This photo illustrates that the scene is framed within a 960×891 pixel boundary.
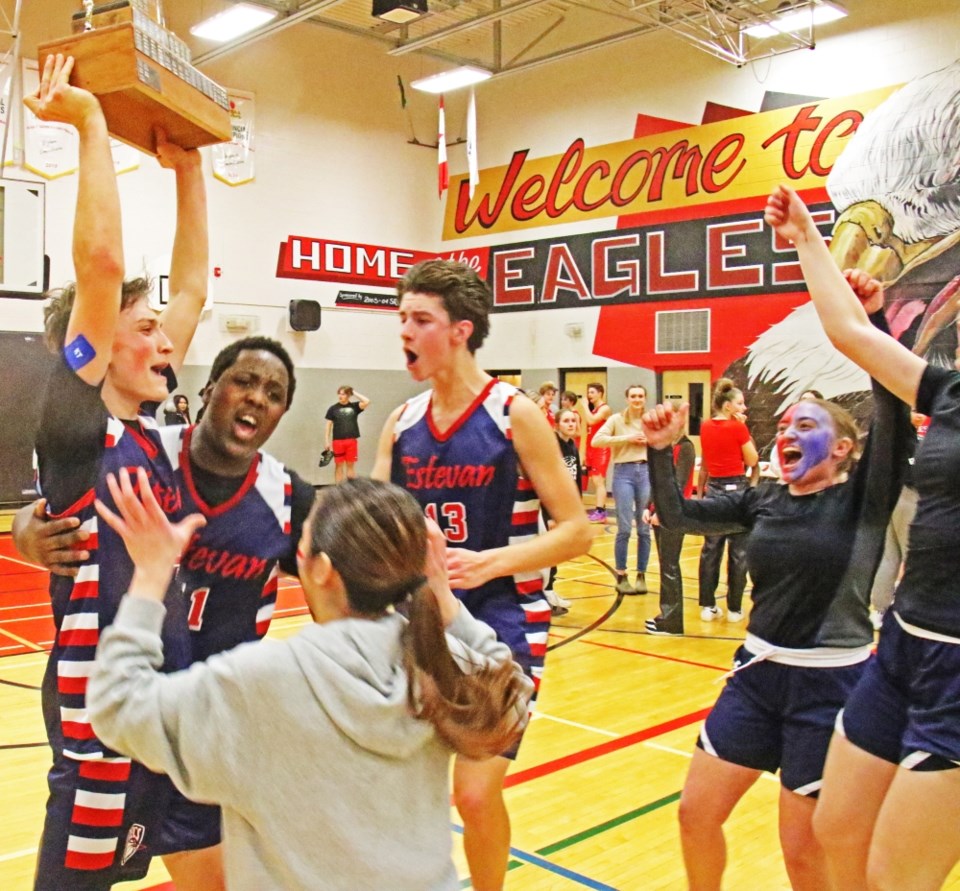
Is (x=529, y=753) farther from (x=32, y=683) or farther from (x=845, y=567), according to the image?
(x=32, y=683)

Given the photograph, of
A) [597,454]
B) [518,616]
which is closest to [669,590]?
[518,616]

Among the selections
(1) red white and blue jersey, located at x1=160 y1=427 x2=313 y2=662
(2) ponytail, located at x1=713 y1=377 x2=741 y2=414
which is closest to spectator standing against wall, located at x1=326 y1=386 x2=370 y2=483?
(2) ponytail, located at x1=713 y1=377 x2=741 y2=414

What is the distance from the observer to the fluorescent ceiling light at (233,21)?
14727 mm

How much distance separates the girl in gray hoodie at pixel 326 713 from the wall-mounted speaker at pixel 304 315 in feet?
56.1

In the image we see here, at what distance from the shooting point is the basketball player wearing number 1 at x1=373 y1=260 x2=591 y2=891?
3258mm

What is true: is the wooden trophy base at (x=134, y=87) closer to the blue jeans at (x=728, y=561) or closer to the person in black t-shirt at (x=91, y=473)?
the person in black t-shirt at (x=91, y=473)

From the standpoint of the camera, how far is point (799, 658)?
306 cm

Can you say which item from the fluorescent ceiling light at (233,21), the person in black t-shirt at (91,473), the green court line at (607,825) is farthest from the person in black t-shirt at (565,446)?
the fluorescent ceiling light at (233,21)

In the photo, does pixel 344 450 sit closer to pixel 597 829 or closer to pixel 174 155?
pixel 597 829

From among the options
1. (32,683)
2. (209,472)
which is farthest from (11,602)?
(209,472)

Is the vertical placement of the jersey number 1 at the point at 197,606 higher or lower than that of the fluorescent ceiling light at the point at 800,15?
lower

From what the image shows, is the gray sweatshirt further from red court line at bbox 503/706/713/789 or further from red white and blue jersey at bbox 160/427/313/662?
red court line at bbox 503/706/713/789

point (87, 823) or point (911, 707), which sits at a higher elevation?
point (911, 707)

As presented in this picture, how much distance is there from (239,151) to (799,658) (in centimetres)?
1670
